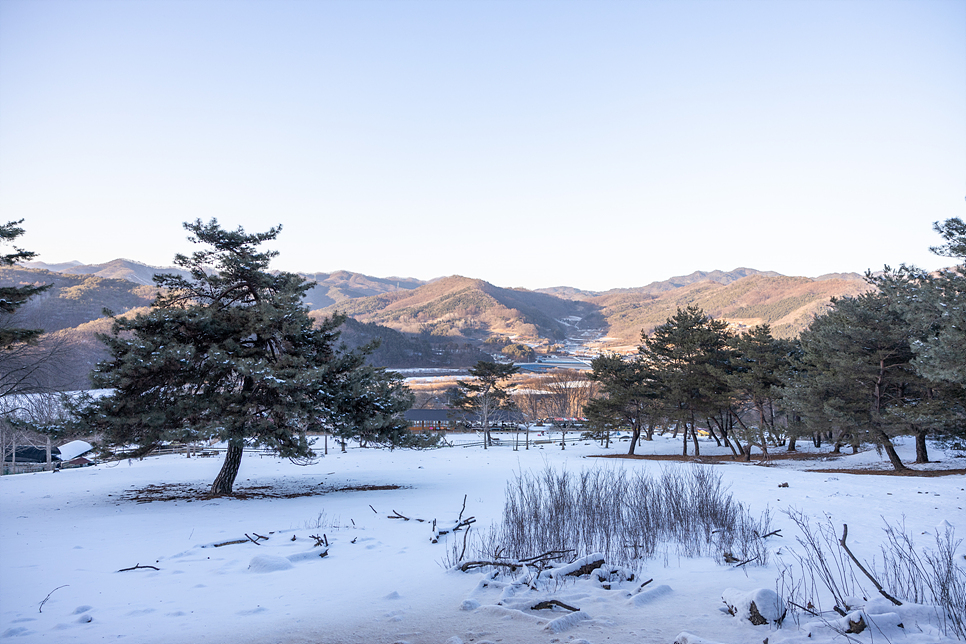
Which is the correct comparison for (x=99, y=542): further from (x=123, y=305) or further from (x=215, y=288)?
(x=123, y=305)

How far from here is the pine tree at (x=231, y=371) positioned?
11.6 metres

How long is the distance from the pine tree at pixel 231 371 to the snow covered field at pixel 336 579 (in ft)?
5.53

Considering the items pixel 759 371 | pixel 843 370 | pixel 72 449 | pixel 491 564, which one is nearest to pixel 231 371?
pixel 491 564

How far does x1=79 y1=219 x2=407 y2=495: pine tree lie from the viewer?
11586mm

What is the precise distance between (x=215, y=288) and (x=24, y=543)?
23.9 feet

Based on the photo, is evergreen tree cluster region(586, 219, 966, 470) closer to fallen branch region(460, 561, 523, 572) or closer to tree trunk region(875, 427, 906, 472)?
tree trunk region(875, 427, 906, 472)

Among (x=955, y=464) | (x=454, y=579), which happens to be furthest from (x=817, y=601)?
(x=955, y=464)

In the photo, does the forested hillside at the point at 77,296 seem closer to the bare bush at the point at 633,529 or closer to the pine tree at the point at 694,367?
the pine tree at the point at 694,367

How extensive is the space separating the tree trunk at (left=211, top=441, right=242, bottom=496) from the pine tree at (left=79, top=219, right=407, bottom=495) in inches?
1.0

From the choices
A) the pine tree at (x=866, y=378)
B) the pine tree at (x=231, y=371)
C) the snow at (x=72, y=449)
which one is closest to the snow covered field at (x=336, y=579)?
the pine tree at (x=231, y=371)

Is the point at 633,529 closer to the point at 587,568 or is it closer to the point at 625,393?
the point at 587,568

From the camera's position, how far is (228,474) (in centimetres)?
1310

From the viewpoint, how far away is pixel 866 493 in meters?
11.4

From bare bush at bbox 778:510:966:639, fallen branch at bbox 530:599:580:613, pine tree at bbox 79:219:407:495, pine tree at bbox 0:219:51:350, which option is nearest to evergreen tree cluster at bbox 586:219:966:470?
bare bush at bbox 778:510:966:639
